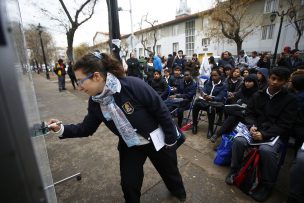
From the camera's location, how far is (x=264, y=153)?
2.24m

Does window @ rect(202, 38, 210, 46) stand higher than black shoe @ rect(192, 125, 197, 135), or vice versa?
window @ rect(202, 38, 210, 46)

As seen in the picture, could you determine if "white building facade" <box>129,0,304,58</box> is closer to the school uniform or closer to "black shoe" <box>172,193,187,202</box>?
the school uniform

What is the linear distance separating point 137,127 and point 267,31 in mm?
22512

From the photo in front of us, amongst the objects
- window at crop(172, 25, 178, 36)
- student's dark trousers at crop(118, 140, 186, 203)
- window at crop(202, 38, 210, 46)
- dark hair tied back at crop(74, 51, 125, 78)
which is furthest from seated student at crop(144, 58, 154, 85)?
window at crop(172, 25, 178, 36)

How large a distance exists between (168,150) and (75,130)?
97cm

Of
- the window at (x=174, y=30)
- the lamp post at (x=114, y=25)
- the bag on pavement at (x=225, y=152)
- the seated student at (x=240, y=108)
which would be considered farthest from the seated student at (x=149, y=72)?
the window at (x=174, y=30)

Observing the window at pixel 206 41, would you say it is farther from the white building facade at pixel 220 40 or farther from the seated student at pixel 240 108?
the seated student at pixel 240 108

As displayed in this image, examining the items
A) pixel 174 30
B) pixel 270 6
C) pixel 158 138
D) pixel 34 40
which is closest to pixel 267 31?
pixel 270 6

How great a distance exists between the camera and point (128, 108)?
5.29 ft

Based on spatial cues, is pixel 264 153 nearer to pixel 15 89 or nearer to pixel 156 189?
pixel 156 189

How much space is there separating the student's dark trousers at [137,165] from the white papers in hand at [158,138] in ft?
0.25

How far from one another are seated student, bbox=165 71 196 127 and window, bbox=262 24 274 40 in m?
18.9

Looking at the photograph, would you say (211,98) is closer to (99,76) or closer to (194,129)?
(194,129)

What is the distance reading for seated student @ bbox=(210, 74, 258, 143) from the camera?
3362 millimetres
